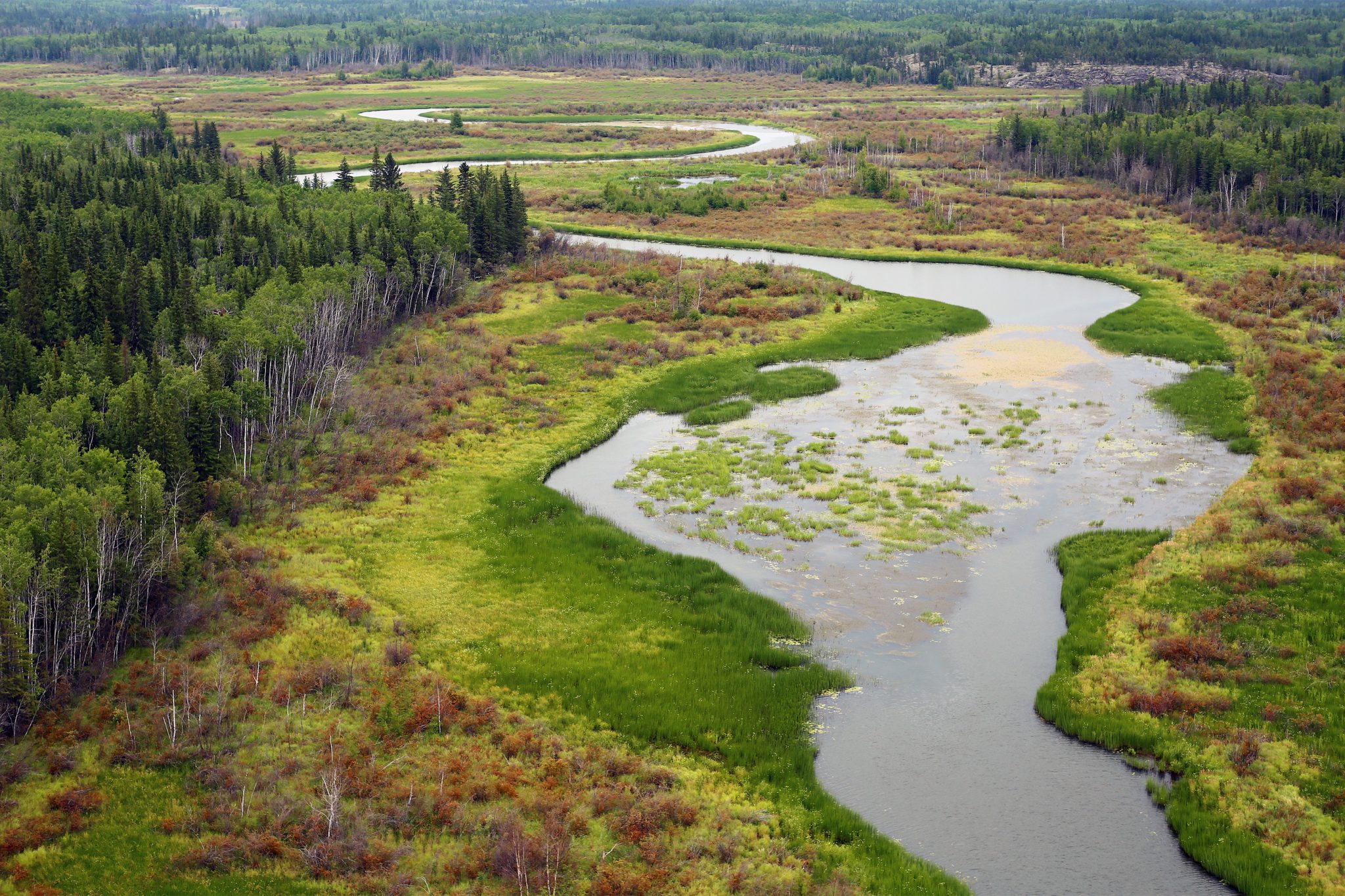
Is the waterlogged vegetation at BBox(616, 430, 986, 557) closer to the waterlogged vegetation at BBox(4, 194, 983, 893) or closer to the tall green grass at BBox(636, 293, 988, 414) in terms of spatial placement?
the waterlogged vegetation at BBox(4, 194, 983, 893)

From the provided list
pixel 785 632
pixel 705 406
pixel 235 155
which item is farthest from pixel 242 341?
pixel 235 155

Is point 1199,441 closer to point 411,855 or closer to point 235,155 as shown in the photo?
point 411,855

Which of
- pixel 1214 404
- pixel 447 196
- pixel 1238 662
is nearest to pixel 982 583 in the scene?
pixel 1238 662

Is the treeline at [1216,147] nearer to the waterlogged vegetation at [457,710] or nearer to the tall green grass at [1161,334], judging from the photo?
the tall green grass at [1161,334]

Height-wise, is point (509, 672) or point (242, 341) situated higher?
point (242, 341)

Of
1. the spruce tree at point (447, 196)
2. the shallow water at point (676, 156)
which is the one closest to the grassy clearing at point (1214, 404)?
the spruce tree at point (447, 196)

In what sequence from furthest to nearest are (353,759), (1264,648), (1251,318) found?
(1251,318) → (1264,648) → (353,759)

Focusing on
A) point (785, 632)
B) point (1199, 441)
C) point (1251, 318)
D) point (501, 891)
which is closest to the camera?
point (501, 891)
